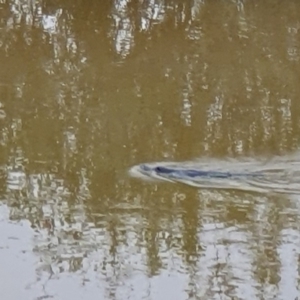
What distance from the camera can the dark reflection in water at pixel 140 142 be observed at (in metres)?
3.12

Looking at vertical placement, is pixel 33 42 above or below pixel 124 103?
above

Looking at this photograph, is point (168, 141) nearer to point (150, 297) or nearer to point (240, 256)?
point (240, 256)

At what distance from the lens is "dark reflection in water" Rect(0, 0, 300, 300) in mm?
3121

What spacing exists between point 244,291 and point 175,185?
0.86 m

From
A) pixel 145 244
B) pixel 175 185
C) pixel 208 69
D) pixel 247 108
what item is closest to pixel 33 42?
pixel 208 69

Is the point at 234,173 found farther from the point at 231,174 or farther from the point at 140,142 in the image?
the point at 140,142

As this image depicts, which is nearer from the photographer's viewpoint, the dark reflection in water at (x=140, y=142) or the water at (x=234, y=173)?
the dark reflection in water at (x=140, y=142)

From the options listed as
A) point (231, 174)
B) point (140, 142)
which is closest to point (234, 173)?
point (231, 174)

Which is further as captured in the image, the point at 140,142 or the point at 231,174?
the point at 140,142

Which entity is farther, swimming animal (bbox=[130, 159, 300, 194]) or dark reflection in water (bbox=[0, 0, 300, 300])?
swimming animal (bbox=[130, 159, 300, 194])

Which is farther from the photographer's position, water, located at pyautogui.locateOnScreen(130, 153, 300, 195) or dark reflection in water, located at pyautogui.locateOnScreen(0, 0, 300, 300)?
water, located at pyautogui.locateOnScreen(130, 153, 300, 195)

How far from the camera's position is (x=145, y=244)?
330cm

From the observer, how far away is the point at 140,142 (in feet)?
13.6

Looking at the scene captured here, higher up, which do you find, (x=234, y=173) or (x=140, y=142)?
(x=140, y=142)
